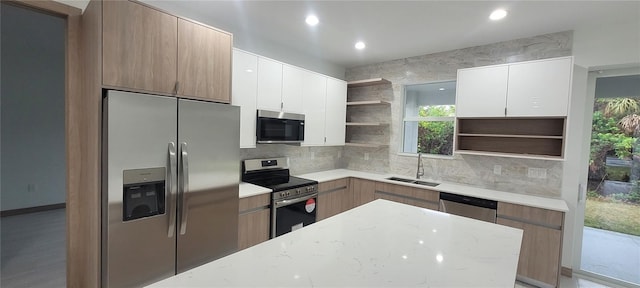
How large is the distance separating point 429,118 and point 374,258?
313 centimetres

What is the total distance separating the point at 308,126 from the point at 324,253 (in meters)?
2.45

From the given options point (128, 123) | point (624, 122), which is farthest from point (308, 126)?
point (624, 122)

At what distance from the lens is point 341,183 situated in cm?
380

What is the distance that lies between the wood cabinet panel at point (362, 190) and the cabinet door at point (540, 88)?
1.83 m

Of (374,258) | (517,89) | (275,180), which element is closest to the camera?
(374,258)

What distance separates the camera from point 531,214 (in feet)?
8.50

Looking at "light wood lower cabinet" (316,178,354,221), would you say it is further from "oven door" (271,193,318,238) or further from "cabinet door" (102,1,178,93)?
"cabinet door" (102,1,178,93)

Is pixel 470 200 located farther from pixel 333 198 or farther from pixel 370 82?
pixel 370 82

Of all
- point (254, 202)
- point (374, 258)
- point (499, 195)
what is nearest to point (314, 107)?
point (254, 202)

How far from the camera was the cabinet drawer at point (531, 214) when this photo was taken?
2.48 m

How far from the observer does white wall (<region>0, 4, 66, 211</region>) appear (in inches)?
164

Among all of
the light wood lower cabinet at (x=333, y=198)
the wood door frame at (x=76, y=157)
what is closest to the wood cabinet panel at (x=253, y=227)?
the light wood lower cabinet at (x=333, y=198)

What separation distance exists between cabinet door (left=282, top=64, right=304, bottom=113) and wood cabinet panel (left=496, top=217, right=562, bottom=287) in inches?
105

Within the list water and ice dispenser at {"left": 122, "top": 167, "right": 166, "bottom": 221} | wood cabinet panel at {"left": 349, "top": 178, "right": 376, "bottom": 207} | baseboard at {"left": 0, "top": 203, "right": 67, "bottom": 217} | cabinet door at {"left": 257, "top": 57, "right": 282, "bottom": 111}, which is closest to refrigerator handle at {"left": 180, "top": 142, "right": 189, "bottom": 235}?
water and ice dispenser at {"left": 122, "top": 167, "right": 166, "bottom": 221}
